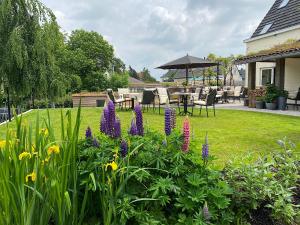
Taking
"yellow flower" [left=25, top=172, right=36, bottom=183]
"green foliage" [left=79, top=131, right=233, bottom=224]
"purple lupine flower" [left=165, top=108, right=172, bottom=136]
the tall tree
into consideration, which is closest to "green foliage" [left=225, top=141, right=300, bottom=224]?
"green foliage" [left=79, top=131, right=233, bottom=224]

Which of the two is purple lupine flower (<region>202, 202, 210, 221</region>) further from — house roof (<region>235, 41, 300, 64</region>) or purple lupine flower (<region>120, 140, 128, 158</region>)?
house roof (<region>235, 41, 300, 64</region>)

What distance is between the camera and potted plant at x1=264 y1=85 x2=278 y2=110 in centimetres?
1217

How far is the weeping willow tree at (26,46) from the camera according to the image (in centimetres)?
902

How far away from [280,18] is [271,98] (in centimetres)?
794

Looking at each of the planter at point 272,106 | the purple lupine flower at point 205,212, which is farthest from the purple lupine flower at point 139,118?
the planter at point 272,106

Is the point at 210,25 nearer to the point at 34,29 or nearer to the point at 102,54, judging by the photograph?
the point at 34,29

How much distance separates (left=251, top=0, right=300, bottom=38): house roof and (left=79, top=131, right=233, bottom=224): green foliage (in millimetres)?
16322

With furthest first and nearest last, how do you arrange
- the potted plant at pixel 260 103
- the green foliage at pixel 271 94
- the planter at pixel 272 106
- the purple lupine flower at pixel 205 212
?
1. the potted plant at pixel 260 103
2. the green foliage at pixel 271 94
3. the planter at pixel 272 106
4. the purple lupine flower at pixel 205 212

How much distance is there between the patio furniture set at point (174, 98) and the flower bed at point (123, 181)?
3.72 metres

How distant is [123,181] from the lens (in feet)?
4.97

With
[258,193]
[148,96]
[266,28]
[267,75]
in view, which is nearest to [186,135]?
[258,193]

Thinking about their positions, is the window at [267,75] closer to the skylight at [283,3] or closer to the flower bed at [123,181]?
the skylight at [283,3]

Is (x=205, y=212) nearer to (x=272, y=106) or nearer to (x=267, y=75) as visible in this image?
(x=272, y=106)

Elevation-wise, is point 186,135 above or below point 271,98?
above
